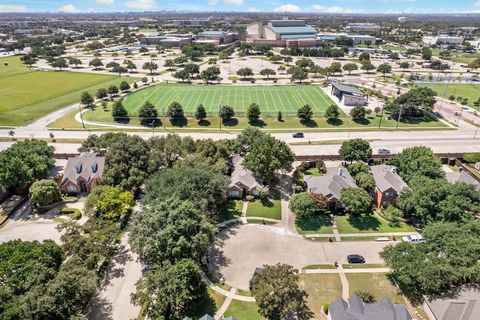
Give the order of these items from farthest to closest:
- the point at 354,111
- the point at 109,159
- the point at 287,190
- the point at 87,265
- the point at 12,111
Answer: the point at 12,111, the point at 354,111, the point at 287,190, the point at 109,159, the point at 87,265

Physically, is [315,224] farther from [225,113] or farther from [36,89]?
[36,89]

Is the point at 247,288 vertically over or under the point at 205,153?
under

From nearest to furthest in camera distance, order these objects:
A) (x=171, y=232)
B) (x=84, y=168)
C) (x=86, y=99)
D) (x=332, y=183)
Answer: (x=171, y=232), (x=332, y=183), (x=84, y=168), (x=86, y=99)

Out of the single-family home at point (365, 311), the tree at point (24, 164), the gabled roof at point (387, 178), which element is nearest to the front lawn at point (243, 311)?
the single-family home at point (365, 311)

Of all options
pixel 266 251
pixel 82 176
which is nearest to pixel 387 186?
pixel 266 251

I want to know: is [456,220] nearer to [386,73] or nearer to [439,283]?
[439,283]

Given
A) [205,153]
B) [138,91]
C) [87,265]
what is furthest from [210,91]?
[87,265]

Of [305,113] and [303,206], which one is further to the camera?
[305,113]
